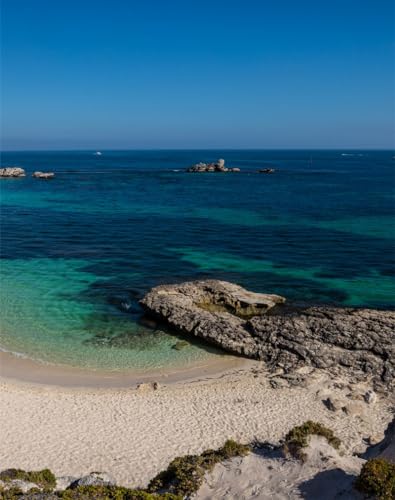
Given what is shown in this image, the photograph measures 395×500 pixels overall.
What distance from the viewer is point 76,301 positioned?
35844 millimetres

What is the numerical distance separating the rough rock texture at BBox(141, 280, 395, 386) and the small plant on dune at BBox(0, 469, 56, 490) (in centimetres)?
1403

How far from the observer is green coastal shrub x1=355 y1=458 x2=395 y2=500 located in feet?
38.4

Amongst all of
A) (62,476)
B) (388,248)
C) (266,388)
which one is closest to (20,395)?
(62,476)

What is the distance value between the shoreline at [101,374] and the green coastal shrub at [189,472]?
31.0ft

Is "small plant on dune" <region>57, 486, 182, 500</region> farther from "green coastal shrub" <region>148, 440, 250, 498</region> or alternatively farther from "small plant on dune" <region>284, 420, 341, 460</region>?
"small plant on dune" <region>284, 420, 341, 460</region>

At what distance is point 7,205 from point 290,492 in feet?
256

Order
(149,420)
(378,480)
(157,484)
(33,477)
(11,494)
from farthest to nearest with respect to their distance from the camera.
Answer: (149,420)
(33,477)
(157,484)
(11,494)
(378,480)

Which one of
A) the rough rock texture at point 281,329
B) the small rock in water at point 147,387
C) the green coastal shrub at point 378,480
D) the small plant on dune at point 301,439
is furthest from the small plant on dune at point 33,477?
the rough rock texture at point 281,329

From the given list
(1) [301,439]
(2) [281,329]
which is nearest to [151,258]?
(2) [281,329]

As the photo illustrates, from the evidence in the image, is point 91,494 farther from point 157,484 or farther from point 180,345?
point 180,345

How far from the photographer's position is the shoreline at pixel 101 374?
25031 mm

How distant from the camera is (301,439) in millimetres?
15297

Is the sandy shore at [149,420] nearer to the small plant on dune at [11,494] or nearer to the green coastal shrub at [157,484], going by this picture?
the green coastal shrub at [157,484]

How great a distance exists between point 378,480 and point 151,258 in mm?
37228
